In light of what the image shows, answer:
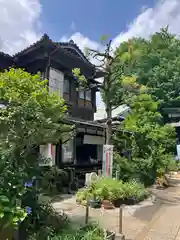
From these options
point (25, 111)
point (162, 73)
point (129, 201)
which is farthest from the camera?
point (162, 73)

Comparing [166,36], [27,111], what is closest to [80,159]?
[27,111]

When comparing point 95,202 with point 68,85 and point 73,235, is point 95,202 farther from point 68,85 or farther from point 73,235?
point 68,85

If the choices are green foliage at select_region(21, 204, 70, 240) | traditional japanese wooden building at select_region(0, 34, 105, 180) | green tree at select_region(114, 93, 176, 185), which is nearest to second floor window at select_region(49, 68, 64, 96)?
traditional japanese wooden building at select_region(0, 34, 105, 180)

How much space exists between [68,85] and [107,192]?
9.39 meters

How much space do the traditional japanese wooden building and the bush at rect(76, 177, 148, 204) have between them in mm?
3050

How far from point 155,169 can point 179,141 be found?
15856 mm

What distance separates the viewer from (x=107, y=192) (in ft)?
26.8

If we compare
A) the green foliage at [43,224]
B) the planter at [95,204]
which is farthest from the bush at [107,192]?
the green foliage at [43,224]

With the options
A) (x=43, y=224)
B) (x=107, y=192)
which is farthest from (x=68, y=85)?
(x=43, y=224)

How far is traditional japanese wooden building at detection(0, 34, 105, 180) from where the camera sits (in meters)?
12.4

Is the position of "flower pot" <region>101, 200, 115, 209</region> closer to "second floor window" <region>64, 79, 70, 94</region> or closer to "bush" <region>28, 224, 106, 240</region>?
"bush" <region>28, 224, 106, 240</region>

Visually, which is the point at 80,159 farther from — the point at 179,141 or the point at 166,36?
the point at 166,36

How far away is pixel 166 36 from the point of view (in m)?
35.2

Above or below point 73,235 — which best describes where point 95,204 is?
below
